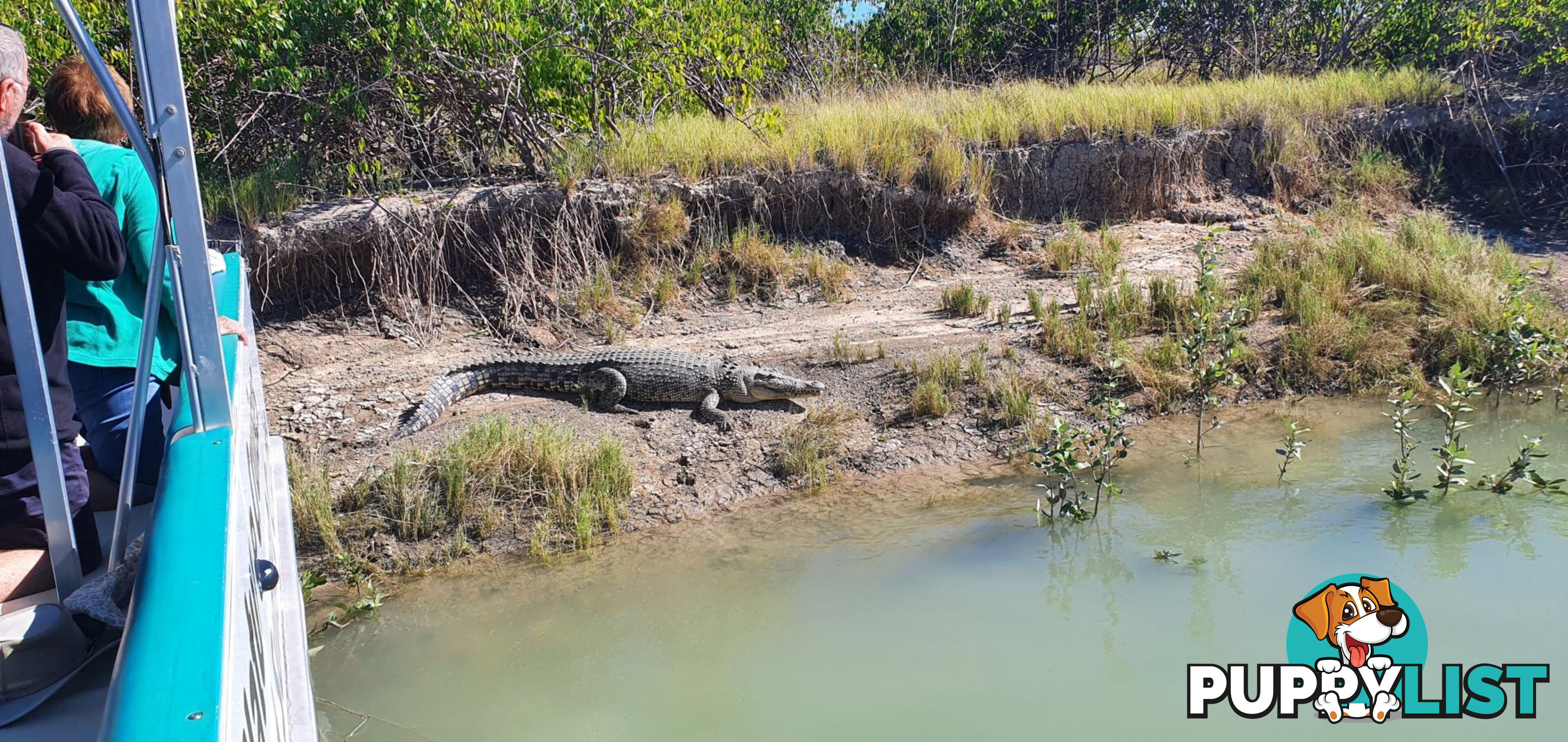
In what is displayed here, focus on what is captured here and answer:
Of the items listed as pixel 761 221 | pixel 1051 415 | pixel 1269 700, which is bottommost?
pixel 1269 700

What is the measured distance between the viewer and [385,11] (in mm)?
7969

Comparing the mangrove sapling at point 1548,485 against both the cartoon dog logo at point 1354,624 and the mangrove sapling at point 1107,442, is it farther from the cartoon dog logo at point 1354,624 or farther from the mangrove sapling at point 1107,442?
the mangrove sapling at point 1107,442

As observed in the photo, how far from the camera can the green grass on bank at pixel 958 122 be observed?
9.21 meters

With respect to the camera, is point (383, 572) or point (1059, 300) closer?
point (383, 572)

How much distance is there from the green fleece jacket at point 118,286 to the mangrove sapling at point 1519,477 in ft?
20.3

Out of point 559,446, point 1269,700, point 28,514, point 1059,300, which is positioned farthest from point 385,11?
point 1269,700

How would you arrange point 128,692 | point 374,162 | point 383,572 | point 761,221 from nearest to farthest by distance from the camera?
point 128,692, point 383,572, point 374,162, point 761,221

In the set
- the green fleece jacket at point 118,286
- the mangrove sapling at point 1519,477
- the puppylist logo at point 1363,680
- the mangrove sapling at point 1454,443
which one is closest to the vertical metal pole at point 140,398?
the green fleece jacket at point 118,286

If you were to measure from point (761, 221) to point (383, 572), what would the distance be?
4981mm

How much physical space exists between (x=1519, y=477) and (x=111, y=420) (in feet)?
20.7

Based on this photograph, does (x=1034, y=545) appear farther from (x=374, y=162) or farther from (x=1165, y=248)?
(x=374, y=162)


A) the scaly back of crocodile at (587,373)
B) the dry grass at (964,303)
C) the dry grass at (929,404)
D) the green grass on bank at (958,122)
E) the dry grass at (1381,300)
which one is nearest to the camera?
the dry grass at (929,404)

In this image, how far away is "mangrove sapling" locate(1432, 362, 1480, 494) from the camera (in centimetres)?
545

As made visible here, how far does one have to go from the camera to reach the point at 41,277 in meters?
2.34
